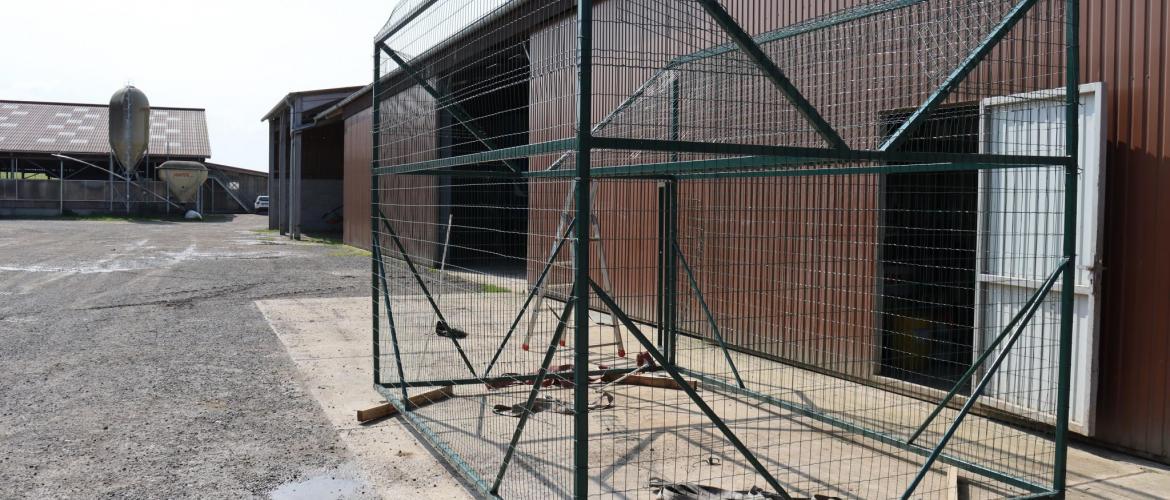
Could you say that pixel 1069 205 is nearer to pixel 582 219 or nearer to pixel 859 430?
pixel 859 430

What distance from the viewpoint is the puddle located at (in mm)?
4102

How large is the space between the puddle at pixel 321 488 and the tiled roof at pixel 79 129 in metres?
37.0

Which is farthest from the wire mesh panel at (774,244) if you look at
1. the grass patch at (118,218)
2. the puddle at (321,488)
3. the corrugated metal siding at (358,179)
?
the grass patch at (118,218)

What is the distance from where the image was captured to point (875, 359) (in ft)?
20.2

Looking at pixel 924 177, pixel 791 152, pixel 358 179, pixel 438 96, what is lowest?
pixel 791 152

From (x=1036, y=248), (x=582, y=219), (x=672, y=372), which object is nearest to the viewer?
(x=582, y=219)

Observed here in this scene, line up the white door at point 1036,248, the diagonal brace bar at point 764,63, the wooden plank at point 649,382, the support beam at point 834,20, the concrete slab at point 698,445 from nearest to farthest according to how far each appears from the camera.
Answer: the diagonal brace bar at point 764,63 → the concrete slab at point 698,445 → the white door at point 1036,248 → the support beam at point 834,20 → the wooden plank at point 649,382

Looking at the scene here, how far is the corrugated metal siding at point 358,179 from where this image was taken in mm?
19750

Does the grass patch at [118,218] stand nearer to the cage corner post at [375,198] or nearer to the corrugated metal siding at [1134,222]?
the cage corner post at [375,198]

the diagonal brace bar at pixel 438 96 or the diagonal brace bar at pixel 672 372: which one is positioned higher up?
the diagonal brace bar at pixel 438 96

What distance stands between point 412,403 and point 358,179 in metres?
15.9

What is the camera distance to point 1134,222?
4.52 metres

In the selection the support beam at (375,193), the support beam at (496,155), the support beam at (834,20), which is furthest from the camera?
the support beam at (375,193)

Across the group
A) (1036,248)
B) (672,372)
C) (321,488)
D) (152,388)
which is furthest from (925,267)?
(152,388)
